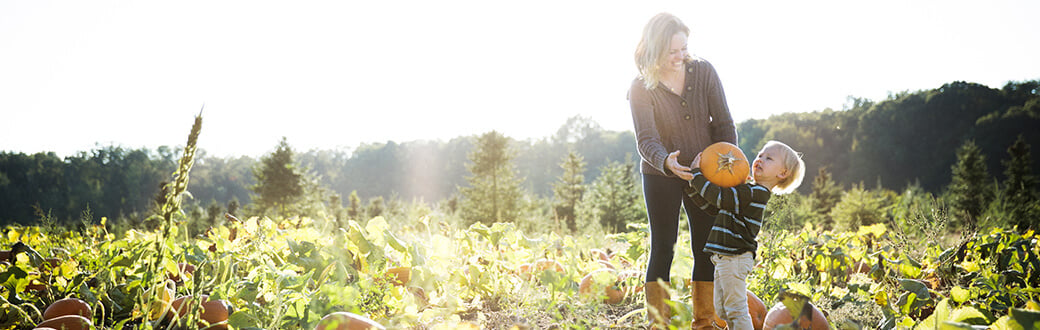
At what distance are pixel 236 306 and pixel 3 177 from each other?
135ft

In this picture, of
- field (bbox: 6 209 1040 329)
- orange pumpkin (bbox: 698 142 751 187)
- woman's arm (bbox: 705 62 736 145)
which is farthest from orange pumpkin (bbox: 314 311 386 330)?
woman's arm (bbox: 705 62 736 145)

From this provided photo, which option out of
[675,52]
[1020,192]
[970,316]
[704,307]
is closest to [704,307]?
[704,307]

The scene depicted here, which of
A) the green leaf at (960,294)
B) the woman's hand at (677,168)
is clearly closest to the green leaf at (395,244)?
the woman's hand at (677,168)

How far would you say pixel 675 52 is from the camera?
1906mm

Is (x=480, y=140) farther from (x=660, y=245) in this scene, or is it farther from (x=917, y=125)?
(x=917, y=125)

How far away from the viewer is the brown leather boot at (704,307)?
1745 millimetres

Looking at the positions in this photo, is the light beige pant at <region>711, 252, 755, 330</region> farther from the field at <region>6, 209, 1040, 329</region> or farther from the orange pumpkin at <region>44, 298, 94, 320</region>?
the orange pumpkin at <region>44, 298, 94, 320</region>

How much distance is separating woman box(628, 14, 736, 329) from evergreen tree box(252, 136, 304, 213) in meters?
17.1

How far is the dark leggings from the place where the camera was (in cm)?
184

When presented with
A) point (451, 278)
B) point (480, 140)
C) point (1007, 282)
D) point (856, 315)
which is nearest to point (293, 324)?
point (451, 278)

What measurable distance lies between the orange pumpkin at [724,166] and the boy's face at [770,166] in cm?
16

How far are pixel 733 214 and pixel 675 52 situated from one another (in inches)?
25.3

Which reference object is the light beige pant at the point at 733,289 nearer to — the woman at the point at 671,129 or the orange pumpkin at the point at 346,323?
the woman at the point at 671,129

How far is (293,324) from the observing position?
1.44 meters
